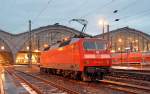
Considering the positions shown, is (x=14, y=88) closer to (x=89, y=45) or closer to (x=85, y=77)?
(x=85, y=77)

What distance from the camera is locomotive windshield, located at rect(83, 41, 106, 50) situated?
2657 centimetres

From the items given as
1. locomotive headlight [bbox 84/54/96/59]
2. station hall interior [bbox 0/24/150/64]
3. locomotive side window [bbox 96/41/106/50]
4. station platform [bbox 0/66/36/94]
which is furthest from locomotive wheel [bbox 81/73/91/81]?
station hall interior [bbox 0/24/150/64]

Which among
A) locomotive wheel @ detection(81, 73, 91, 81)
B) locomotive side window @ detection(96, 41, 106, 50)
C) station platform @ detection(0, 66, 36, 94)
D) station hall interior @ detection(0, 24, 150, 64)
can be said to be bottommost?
station platform @ detection(0, 66, 36, 94)

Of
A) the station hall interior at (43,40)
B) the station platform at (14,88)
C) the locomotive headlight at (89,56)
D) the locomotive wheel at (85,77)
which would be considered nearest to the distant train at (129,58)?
the locomotive wheel at (85,77)

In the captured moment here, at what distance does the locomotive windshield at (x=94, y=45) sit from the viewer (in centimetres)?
2657

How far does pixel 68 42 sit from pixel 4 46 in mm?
99912

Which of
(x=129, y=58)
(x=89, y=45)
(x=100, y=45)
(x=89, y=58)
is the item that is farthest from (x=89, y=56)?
(x=129, y=58)

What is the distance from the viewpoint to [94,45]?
26875 millimetres

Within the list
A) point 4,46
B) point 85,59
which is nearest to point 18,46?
point 4,46

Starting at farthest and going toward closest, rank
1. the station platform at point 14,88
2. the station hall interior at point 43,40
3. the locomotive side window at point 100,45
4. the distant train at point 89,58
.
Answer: the station hall interior at point 43,40 → the locomotive side window at point 100,45 → the distant train at point 89,58 → the station platform at point 14,88

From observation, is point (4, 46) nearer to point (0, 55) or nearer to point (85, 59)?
point (0, 55)

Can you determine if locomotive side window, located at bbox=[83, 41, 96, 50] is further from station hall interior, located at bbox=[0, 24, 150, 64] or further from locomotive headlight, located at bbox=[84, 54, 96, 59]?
station hall interior, located at bbox=[0, 24, 150, 64]

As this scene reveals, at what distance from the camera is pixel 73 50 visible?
27703 millimetres

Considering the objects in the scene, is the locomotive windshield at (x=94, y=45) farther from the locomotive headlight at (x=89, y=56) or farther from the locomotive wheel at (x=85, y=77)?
the locomotive wheel at (x=85, y=77)
